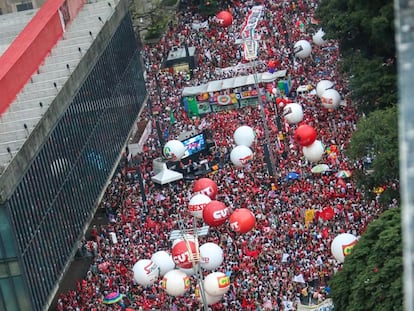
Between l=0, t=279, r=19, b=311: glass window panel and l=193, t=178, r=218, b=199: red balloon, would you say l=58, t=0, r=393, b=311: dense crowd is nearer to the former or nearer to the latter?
l=193, t=178, r=218, b=199: red balloon

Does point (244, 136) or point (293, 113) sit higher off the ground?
point (293, 113)

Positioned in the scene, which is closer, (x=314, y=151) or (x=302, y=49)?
(x=314, y=151)

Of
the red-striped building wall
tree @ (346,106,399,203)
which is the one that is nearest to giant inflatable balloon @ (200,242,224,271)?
tree @ (346,106,399,203)

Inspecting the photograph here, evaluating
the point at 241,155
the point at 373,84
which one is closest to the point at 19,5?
the point at 241,155

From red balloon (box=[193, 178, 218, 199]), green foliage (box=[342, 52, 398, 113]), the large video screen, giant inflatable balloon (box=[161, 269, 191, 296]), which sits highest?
green foliage (box=[342, 52, 398, 113])

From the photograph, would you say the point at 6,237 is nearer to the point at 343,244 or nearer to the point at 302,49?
the point at 343,244

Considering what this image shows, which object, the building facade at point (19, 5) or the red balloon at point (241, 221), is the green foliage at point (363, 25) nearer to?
the red balloon at point (241, 221)
